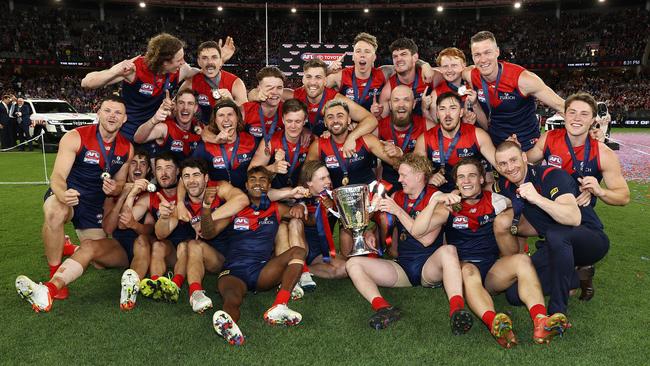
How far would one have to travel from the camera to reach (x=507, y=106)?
5.30 m

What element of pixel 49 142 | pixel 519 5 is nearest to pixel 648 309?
pixel 49 142

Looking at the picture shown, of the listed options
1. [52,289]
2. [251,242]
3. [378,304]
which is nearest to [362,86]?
[251,242]

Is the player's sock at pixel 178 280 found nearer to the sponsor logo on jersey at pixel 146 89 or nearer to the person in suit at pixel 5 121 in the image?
the sponsor logo on jersey at pixel 146 89

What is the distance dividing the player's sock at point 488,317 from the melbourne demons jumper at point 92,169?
369cm

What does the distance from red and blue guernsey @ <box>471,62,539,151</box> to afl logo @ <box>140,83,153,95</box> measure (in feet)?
12.1

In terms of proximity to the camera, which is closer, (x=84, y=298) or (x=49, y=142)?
(x=84, y=298)

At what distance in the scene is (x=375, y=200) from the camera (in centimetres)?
407

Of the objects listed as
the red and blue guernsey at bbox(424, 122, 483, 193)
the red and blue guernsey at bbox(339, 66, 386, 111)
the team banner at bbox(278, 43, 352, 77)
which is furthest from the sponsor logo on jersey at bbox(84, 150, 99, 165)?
the team banner at bbox(278, 43, 352, 77)

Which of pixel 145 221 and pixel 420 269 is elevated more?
pixel 145 221

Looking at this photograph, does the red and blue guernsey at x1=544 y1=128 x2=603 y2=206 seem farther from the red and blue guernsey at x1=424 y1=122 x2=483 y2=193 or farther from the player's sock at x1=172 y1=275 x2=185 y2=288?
the player's sock at x1=172 y1=275 x2=185 y2=288

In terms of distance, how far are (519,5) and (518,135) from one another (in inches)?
1642

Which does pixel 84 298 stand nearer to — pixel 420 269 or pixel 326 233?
pixel 326 233

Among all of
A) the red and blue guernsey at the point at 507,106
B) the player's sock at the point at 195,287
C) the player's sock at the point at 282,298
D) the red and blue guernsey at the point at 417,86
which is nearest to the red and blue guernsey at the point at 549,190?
the red and blue guernsey at the point at 507,106

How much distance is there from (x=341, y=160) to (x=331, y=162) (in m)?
0.11
